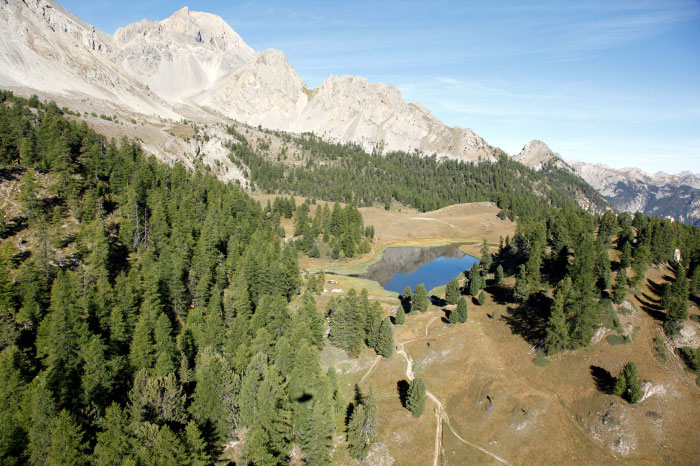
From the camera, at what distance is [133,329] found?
187 ft

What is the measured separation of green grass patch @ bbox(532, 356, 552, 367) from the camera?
58.4 meters

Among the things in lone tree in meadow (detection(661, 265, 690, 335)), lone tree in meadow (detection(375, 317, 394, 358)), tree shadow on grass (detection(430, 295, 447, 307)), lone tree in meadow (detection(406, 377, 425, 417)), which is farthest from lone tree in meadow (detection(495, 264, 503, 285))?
lone tree in meadow (detection(406, 377, 425, 417))

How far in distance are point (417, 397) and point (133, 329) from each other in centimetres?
4355

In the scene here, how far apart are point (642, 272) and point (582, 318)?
23124 mm

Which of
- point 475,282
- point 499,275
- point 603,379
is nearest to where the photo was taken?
point 603,379

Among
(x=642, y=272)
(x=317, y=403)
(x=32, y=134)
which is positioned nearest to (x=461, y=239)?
(x=642, y=272)

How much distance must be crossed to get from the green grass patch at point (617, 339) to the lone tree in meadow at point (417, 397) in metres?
32.4

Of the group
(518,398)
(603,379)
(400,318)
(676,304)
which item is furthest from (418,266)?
(603,379)

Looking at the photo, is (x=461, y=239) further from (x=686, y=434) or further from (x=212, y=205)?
(x=686, y=434)

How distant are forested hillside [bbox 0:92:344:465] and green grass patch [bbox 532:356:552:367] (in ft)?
111

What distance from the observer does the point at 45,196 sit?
80.3 m

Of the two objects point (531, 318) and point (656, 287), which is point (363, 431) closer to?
point (531, 318)

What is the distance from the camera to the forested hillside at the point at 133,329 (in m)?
39.2

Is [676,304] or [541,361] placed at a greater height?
[676,304]
